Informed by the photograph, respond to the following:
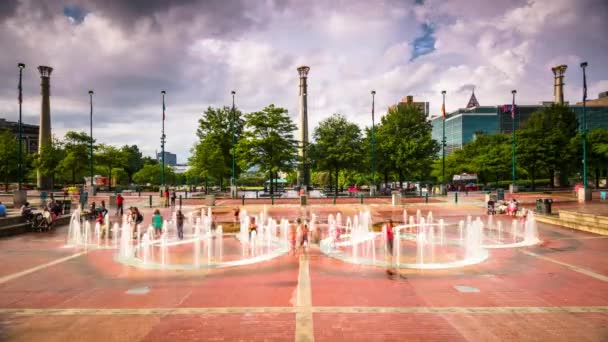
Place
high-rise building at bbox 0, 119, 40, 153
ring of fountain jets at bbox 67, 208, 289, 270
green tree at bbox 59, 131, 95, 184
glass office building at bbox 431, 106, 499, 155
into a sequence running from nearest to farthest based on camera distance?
ring of fountain jets at bbox 67, 208, 289, 270 → green tree at bbox 59, 131, 95, 184 → high-rise building at bbox 0, 119, 40, 153 → glass office building at bbox 431, 106, 499, 155

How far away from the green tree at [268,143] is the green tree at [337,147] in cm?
365

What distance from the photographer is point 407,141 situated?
4769 centimetres

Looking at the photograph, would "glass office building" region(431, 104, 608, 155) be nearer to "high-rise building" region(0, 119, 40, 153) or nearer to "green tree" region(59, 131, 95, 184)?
"green tree" region(59, 131, 95, 184)

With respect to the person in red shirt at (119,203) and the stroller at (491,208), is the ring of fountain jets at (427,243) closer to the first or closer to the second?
the stroller at (491,208)

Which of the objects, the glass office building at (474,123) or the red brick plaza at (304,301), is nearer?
the red brick plaza at (304,301)

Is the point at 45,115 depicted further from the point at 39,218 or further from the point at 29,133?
the point at 29,133

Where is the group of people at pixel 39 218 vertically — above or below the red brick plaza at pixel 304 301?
above

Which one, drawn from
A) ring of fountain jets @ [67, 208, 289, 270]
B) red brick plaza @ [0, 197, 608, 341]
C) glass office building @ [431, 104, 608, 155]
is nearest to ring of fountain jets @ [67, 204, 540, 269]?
ring of fountain jets @ [67, 208, 289, 270]

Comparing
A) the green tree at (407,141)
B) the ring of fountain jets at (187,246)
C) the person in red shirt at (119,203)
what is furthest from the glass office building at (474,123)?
the ring of fountain jets at (187,246)

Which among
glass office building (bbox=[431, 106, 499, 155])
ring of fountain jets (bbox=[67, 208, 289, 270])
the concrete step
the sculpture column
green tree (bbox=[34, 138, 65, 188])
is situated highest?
glass office building (bbox=[431, 106, 499, 155])

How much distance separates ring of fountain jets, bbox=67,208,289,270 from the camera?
479 inches

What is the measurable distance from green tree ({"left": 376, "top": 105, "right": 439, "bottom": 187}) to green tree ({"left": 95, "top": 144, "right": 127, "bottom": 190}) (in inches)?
1860

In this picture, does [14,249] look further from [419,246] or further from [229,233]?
A: [419,246]

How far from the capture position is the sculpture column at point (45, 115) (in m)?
57.3
